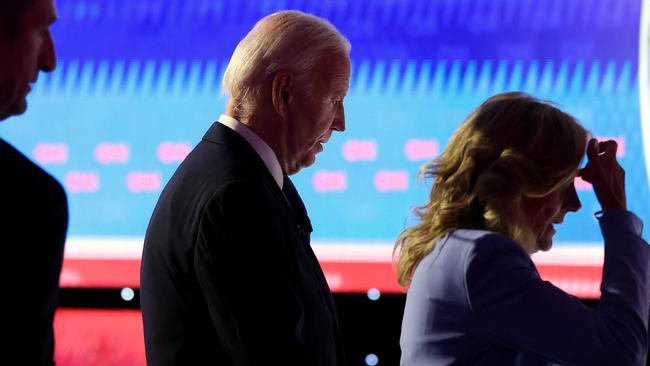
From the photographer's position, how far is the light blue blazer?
50.0 inches

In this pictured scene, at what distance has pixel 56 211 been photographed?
92 centimetres

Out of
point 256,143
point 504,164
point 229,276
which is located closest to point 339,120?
point 256,143

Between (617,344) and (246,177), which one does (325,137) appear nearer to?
(246,177)

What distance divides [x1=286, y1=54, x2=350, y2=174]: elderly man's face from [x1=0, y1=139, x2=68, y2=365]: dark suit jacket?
24.2 inches

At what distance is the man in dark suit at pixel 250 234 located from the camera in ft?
4.06

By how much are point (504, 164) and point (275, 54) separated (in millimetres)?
412

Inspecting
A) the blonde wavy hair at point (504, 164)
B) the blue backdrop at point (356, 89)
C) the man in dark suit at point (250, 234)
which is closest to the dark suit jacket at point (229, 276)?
the man in dark suit at point (250, 234)

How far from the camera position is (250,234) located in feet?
4.09

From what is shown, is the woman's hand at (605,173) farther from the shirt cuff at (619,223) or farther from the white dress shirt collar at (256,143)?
the white dress shirt collar at (256,143)

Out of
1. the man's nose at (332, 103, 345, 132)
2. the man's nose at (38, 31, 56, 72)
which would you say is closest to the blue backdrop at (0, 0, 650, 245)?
the man's nose at (332, 103, 345, 132)

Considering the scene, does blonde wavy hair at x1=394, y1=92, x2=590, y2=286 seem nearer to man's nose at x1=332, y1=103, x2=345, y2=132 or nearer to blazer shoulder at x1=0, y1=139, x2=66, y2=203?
man's nose at x1=332, y1=103, x2=345, y2=132

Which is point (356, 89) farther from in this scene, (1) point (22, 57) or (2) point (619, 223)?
(1) point (22, 57)

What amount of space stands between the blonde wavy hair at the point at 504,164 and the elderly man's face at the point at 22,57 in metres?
0.67

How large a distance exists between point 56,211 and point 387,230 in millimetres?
1533
